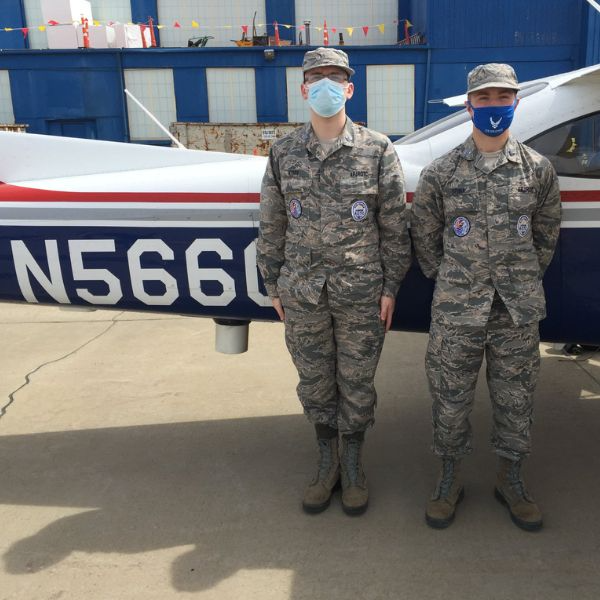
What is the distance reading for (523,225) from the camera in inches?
88.4

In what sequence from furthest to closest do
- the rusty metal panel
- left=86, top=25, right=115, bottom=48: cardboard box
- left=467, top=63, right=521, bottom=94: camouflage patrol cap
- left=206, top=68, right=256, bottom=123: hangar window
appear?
1. left=206, top=68, right=256, bottom=123: hangar window
2. left=86, top=25, right=115, bottom=48: cardboard box
3. the rusty metal panel
4. left=467, top=63, right=521, bottom=94: camouflage patrol cap

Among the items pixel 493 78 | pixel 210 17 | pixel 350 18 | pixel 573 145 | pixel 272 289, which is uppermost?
pixel 210 17

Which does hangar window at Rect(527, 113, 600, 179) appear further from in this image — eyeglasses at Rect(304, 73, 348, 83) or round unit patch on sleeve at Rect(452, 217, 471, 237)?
eyeglasses at Rect(304, 73, 348, 83)

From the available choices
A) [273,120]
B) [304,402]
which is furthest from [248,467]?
[273,120]

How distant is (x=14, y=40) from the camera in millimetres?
15094

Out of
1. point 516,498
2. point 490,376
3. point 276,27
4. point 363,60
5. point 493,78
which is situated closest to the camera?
point 493,78

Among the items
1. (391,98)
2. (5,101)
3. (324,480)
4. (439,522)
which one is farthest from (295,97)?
(439,522)

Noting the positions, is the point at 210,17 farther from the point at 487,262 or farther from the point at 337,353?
the point at 487,262

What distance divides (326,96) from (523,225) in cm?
84

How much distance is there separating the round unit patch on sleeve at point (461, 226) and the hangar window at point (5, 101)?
13.8m

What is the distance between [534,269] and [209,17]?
1471 cm

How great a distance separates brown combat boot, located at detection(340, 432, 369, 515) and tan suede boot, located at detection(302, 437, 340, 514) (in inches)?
2.0

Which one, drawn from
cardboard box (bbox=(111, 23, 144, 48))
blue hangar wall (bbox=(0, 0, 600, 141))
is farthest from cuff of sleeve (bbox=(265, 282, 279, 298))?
cardboard box (bbox=(111, 23, 144, 48))

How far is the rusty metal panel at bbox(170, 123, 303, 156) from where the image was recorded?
1268 centimetres
